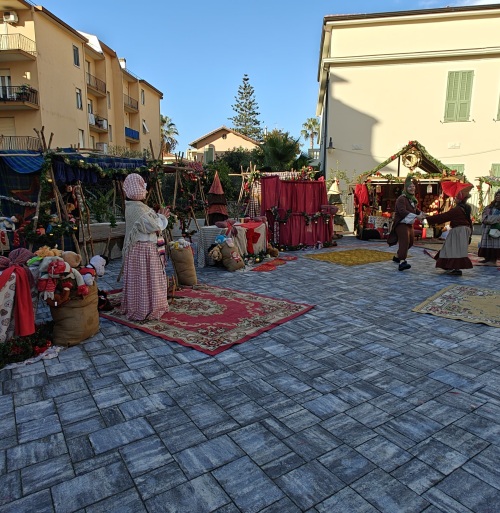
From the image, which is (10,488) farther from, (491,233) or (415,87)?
(415,87)

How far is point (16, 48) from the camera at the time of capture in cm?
1800

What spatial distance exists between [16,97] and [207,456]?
69.9ft

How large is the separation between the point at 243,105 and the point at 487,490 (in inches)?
2040

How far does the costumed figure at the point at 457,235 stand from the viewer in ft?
22.4

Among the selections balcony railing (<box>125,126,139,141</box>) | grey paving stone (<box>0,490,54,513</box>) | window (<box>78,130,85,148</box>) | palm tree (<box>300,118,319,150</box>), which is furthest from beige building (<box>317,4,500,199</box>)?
palm tree (<box>300,118,319,150</box>)

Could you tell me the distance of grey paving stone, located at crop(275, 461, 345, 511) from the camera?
1.91 metres

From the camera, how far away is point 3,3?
17672mm

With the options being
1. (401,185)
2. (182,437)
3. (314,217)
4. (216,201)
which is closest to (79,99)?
(216,201)

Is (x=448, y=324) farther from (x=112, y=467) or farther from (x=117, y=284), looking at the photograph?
(x=117, y=284)

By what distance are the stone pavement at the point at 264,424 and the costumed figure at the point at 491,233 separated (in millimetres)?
4687

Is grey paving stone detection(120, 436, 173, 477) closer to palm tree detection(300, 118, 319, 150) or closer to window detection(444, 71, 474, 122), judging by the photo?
window detection(444, 71, 474, 122)

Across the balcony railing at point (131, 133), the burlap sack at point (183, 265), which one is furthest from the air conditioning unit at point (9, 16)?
the burlap sack at point (183, 265)

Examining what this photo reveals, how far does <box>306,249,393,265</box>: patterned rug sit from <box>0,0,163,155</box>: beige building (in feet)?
25.7

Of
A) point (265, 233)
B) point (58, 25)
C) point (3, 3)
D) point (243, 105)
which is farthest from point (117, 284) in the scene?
point (243, 105)
